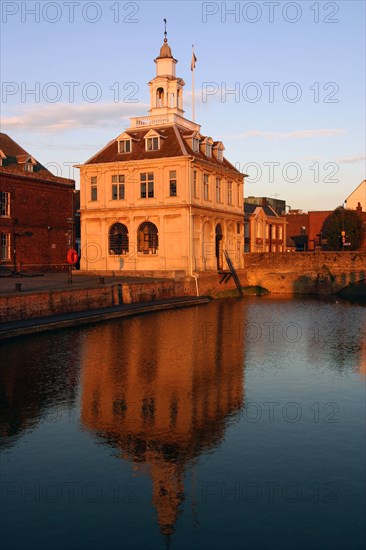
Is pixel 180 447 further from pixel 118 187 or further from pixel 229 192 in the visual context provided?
pixel 229 192

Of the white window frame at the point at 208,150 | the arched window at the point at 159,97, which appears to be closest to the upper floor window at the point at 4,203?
the arched window at the point at 159,97

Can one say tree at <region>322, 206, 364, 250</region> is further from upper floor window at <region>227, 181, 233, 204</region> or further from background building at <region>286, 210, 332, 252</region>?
upper floor window at <region>227, 181, 233, 204</region>

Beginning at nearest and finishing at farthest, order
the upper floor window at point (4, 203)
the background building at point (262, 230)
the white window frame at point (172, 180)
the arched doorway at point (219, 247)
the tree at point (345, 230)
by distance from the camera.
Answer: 1. the upper floor window at point (4, 203)
2. the white window frame at point (172, 180)
3. the arched doorway at point (219, 247)
4. the background building at point (262, 230)
5. the tree at point (345, 230)

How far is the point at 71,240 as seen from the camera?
2201 inches

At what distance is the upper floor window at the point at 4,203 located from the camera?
1882 inches

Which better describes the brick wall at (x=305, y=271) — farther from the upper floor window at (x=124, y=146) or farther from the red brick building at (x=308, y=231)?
the red brick building at (x=308, y=231)

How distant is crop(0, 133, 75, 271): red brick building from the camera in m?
48.3

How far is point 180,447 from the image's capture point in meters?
12.6

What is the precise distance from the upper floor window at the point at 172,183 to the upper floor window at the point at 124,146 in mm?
5450

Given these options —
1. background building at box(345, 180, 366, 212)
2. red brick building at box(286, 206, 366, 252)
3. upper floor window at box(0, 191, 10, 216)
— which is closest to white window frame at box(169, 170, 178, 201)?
upper floor window at box(0, 191, 10, 216)

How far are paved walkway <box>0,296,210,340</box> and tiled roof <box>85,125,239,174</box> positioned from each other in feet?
45.4

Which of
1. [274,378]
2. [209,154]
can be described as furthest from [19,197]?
[274,378]

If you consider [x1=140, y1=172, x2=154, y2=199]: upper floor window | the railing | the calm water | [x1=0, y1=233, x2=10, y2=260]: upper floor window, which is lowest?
the calm water

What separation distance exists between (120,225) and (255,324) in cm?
2301
